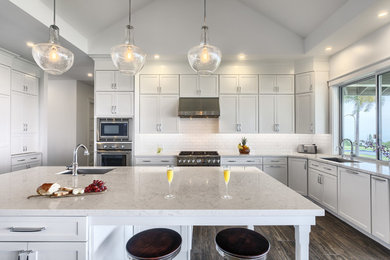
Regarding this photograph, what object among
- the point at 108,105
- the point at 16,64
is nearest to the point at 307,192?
the point at 108,105

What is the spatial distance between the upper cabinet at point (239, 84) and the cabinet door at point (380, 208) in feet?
8.86

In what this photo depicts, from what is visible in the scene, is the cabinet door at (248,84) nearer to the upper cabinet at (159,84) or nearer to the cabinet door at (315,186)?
the upper cabinet at (159,84)

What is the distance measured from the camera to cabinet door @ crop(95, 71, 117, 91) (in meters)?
4.08

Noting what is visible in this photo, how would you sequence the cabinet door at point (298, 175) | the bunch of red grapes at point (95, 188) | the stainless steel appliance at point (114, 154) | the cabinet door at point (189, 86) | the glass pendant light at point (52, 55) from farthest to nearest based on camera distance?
the cabinet door at point (189, 86), the stainless steel appliance at point (114, 154), the cabinet door at point (298, 175), the glass pendant light at point (52, 55), the bunch of red grapes at point (95, 188)

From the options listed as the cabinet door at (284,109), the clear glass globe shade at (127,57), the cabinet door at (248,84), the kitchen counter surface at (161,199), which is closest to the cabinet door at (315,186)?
the cabinet door at (284,109)

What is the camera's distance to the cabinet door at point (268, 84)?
14.2 ft

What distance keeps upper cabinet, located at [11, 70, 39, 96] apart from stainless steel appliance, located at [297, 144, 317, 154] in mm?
6353

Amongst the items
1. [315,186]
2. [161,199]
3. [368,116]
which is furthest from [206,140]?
[161,199]

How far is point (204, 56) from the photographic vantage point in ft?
6.84

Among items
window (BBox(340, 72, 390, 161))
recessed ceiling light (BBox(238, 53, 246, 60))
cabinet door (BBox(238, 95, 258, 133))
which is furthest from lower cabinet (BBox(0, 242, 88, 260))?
recessed ceiling light (BBox(238, 53, 246, 60))

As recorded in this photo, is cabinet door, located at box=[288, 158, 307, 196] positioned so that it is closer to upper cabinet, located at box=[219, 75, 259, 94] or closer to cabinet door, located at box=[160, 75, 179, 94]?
upper cabinet, located at box=[219, 75, 259, 94]

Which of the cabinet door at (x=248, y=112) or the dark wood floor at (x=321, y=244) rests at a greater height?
the cabinet door at (x=248, y=112)

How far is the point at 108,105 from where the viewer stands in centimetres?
409

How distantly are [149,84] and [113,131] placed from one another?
4.37 feet
